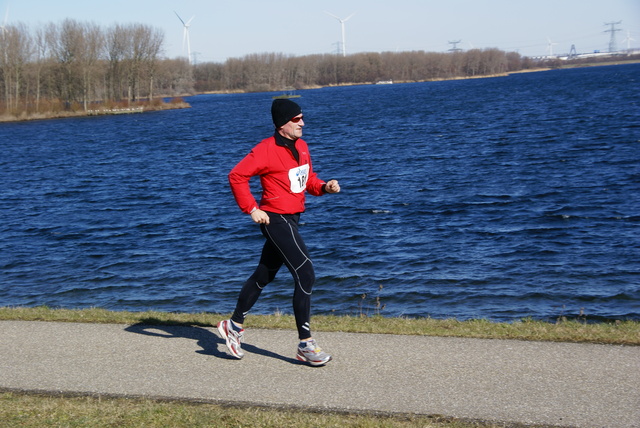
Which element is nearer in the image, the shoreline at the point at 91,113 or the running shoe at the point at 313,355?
the running shoe at the point at 313,355

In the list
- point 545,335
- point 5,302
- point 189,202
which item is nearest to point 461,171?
point 189,202

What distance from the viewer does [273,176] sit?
19.7 feet

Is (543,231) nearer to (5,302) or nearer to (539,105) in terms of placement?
(5,302)

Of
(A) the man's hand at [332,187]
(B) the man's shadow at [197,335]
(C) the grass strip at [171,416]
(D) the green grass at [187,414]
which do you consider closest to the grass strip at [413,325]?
(D) the green grass at [187,414]

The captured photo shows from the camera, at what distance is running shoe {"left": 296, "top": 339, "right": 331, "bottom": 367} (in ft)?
19.6

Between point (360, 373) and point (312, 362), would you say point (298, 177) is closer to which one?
point (312, 362)

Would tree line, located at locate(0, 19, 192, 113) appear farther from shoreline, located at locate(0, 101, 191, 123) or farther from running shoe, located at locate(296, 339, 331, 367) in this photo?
running shoe, located at locate(296, 339, 331, 367)

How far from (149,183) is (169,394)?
92.7 feet

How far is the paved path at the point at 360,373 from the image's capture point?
5082 mm

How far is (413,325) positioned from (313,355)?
166cm

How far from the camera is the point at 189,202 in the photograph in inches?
1049

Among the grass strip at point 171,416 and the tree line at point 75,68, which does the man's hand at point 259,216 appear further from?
the tree line at point 75,68

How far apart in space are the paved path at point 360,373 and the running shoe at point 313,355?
2.5 inches

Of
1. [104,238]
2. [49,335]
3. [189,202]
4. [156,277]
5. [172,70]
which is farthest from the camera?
[172,70]
